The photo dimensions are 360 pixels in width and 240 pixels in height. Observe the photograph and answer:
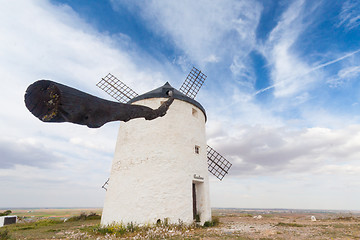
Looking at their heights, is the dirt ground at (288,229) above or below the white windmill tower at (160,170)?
below

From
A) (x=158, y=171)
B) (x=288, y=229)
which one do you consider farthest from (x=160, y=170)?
(x=288, y=229)

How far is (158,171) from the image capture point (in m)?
10.5

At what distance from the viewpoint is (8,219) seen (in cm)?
1784

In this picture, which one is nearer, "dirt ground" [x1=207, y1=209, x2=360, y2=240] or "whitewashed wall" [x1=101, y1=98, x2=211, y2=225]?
"dirt ground" [x1=207, y1=209, x2=360, y2=240]

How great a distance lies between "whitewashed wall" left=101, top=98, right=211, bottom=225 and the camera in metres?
9.98

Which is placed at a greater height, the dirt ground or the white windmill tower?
the white windmill tower

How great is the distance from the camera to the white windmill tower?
999cm

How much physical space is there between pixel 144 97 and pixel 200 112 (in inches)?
162

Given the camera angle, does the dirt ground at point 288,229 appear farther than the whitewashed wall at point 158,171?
No

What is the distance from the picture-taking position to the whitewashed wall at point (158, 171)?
998 centimetres

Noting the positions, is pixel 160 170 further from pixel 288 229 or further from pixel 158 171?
pixel 288 229

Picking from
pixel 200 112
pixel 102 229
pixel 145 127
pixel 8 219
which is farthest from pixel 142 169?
pixel 8 219

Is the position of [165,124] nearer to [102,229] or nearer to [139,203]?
[139,203]

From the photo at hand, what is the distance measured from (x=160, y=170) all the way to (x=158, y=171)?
0.12 metres
